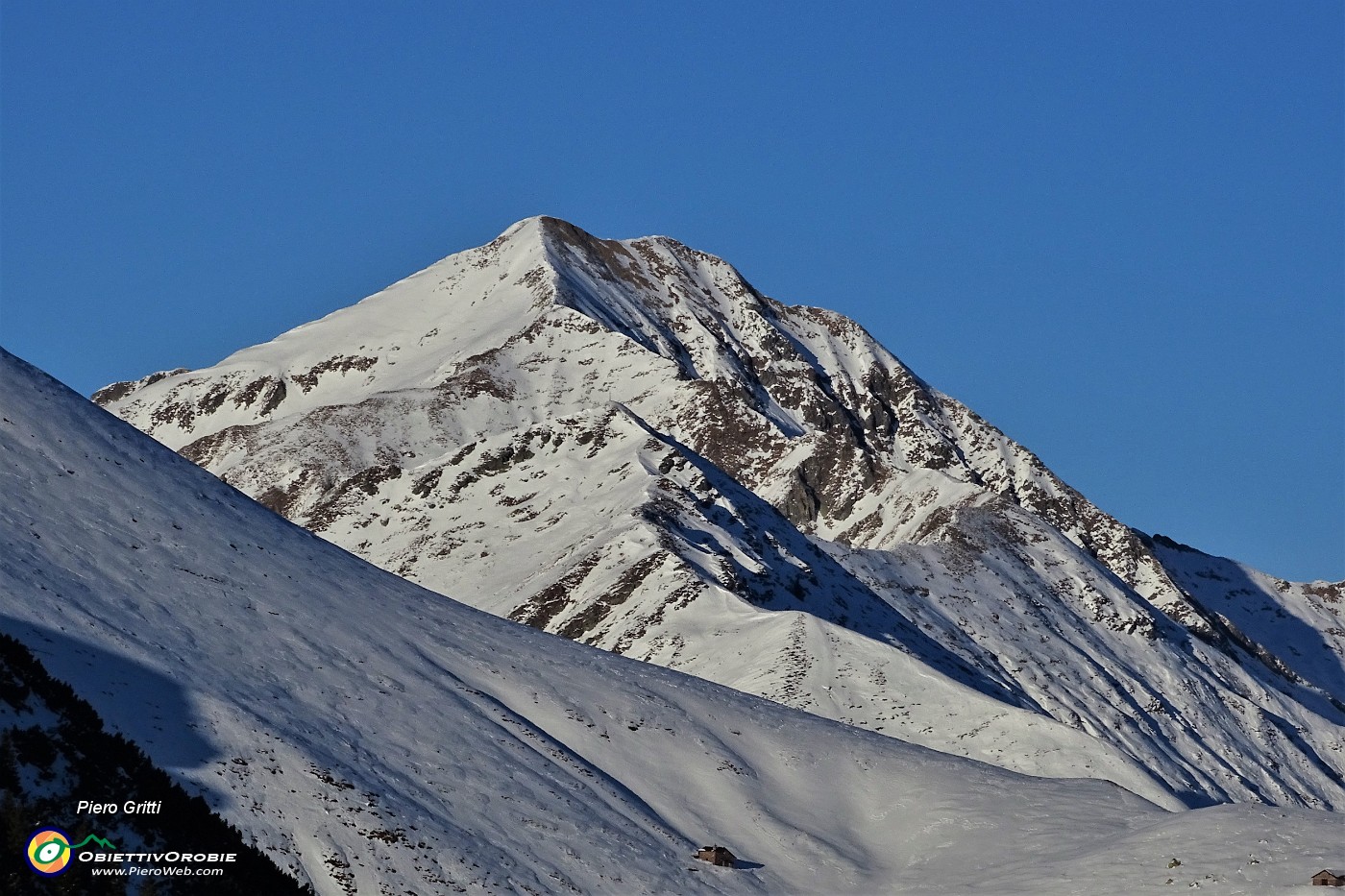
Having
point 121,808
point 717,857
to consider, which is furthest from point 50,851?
point 717,857

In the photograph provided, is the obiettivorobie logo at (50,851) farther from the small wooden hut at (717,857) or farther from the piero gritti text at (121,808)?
the small wooden hut at (717,857)

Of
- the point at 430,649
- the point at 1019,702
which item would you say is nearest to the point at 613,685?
the point at 430,649

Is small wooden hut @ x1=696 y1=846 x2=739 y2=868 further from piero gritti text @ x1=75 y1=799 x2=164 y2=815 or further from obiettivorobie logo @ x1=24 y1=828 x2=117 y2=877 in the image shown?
obiettivorobie logo @ x1=24 y1=828 x2=117 y2=877

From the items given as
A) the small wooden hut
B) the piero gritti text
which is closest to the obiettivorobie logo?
the piero gritti text

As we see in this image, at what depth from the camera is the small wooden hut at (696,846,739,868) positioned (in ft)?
216

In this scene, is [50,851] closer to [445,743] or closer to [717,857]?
[445,743]

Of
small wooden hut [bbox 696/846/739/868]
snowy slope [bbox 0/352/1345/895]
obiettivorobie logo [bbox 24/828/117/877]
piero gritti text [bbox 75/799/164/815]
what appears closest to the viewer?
obiettivorobie logo [bbox 24/828/117/877]

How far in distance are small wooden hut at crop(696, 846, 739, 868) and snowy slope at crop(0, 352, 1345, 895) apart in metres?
0.43

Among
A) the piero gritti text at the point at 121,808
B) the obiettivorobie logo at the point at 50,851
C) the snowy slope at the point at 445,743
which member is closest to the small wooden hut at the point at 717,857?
the snowy slope at the point at 445,743

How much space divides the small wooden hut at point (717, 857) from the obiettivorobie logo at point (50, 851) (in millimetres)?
27919

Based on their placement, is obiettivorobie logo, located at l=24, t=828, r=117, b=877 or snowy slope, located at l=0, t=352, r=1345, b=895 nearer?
obiettivorobie logo, located at l=24, t=828, r=117, b=877

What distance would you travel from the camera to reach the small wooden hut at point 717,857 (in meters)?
65.8

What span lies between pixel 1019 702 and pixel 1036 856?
90868mm

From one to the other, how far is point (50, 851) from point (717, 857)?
29.6 m
